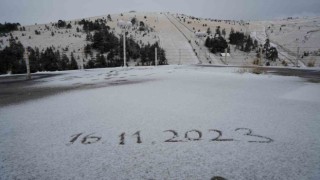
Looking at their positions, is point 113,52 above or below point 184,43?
below

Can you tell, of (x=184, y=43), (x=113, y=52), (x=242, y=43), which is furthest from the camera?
(x=184, y=43)

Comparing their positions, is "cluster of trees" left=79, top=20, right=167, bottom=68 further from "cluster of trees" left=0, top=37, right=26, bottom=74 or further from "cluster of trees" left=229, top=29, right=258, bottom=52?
"cluster of trees" left=229, top=29, right=258, bottom=52

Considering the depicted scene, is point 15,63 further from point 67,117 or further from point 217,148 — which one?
point 217,148

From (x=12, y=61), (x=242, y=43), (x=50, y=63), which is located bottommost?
(x=50, y=63)

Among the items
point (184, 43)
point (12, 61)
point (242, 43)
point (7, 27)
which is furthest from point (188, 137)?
point (7, 27)

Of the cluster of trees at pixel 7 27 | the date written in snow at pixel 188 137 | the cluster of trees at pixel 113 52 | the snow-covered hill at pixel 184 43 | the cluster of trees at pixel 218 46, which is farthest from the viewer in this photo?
the cluster of trees at pixel 7 27

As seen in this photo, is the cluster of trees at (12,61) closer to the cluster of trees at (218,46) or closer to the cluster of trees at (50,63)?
the cluster of trees at (50,63)

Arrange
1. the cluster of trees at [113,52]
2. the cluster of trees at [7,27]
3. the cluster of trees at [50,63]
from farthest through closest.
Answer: the cluster of trees at [7,27] < the cluster of trees at [113,52] < the cluster of trees at [50,63]

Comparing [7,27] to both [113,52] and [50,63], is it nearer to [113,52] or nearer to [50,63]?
[113,52]

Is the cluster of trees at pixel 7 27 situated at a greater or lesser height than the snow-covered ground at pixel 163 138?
greater

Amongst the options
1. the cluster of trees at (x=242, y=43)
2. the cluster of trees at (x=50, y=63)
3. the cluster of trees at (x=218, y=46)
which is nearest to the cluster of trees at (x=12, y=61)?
the cluster of trees at (x=50, y=63)
